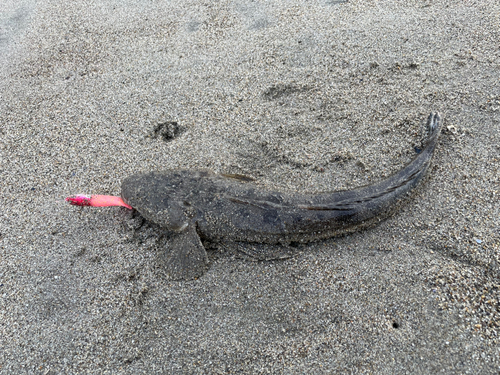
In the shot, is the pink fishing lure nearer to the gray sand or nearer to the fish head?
the fish head

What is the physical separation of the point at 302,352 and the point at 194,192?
165 cm

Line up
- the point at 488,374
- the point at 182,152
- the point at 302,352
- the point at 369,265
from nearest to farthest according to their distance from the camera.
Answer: the point at 488,374
the point at 302,352
the point at 369,265
the point at 182,152

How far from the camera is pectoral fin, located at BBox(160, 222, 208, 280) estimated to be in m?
2.85

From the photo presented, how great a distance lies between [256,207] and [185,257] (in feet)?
2.54

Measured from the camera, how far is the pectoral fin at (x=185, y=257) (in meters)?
2.85

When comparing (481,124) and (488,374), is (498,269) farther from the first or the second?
(481,124)

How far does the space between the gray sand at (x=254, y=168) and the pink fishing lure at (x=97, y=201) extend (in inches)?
6.7

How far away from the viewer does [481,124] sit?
3516 millimetres

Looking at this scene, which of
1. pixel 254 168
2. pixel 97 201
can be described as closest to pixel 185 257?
pixel 97 201

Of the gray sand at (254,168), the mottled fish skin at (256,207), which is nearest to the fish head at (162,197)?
the mottled fish skin at (256,207)

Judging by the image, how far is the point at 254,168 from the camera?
3.47 m

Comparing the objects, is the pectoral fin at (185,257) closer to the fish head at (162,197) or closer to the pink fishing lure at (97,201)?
the fish head at (162,197)

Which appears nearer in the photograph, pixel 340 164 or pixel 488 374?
pixel 488 374

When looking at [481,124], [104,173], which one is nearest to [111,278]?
[104,173]
